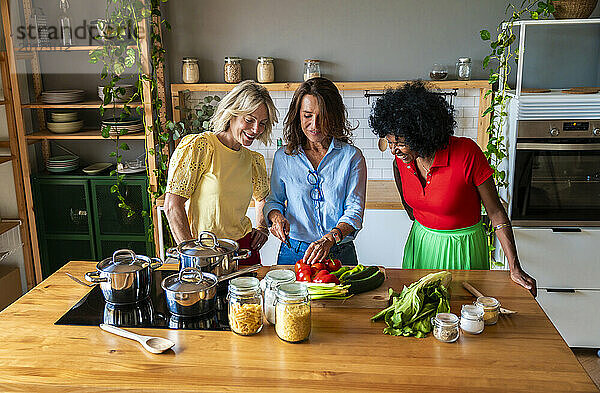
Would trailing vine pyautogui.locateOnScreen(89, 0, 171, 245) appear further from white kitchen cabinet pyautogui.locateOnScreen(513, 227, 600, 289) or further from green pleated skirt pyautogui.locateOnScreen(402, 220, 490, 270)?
white kitchen cabinet pyautogui.locateOnScreen(513, 227, 600, 289)

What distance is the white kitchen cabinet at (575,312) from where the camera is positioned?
3773 mm

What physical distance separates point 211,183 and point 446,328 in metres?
1.25

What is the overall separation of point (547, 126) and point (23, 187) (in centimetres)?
384

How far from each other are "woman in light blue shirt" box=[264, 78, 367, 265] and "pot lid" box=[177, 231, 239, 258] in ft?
1.23

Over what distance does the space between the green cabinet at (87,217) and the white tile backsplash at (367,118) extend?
36.7 inches

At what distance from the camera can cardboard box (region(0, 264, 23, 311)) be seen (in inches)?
169

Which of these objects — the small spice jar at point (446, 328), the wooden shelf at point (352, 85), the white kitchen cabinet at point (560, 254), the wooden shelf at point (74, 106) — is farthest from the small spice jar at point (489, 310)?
the wooden shelf at point (74, 106)

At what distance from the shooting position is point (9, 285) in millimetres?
4371

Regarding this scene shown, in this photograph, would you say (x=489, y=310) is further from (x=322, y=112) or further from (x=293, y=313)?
(x=322, y=112)

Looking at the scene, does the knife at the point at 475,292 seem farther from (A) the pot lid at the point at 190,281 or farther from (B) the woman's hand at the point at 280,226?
(A) the pot lid at the point at 190,281

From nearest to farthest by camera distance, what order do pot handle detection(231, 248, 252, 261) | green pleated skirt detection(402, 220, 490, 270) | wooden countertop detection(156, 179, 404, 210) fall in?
pot handle detection(231, 248, 252, 261), green pleated skirt detection(402, 220, 490, 270), wooden countertop detection(156, 179, 404, 210)

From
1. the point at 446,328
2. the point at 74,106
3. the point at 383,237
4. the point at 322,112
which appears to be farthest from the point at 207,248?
the point at 74,106

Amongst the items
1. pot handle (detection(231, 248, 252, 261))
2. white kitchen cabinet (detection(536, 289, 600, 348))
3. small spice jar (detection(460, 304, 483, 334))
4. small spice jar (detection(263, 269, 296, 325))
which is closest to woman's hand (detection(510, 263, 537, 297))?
small spice jar (detection(460, 304, 483, 334))

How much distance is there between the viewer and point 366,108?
4562mm
